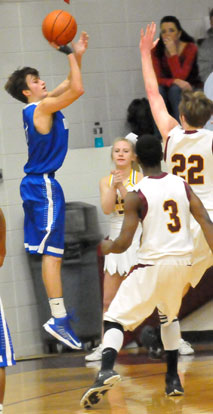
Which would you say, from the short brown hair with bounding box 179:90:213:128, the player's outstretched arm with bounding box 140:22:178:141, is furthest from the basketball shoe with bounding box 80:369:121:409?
the player's outstretched arm with bounding box 140:22:178:141

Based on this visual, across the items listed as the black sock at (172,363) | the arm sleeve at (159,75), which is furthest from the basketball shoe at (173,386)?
the arm sleeve at (159,75)

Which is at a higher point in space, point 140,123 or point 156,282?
point 140,123

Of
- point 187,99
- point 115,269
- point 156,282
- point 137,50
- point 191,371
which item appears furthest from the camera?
point 137,50

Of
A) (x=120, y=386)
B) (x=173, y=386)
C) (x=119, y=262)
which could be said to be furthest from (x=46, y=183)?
(x=173, y=386)

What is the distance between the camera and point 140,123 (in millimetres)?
9422

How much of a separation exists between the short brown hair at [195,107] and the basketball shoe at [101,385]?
188 cm

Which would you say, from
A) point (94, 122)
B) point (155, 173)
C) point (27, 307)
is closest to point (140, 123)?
point (94, 122)

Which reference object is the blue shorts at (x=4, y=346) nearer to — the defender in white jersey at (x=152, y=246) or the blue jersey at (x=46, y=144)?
the defender in white jersey at (x=152, y=246)

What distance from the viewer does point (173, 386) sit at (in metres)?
5.77

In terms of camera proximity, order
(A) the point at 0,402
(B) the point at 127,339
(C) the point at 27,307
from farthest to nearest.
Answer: (C) the point at 27,307 → (B) the point at 127,339 → (A) the point at 0,402

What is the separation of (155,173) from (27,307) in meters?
3.92

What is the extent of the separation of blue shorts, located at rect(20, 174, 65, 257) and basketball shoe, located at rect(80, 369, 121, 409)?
1.70m

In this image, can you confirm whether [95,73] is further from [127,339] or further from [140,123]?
[127,339]

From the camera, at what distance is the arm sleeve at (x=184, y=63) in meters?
9.34
